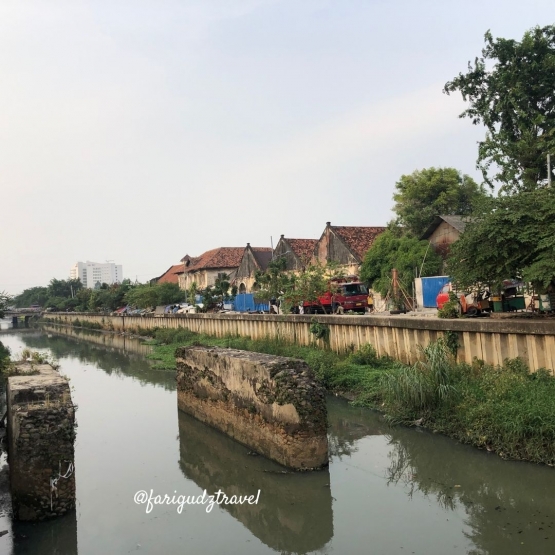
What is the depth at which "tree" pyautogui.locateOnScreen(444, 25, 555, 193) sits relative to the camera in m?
26.4

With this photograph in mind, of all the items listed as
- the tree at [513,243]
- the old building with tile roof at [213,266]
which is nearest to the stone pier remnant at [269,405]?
the tree at [513,243]

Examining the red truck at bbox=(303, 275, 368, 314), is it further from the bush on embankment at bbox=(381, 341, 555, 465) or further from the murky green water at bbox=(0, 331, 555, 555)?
the murky green water at bbox=(0, 331, 555, 555)

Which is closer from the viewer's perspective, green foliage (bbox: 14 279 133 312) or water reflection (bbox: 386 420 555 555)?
water reflection (bbox: 386 420 555 555)

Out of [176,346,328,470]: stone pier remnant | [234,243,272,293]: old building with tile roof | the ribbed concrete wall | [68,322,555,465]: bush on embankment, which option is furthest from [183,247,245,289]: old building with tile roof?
[176,346,328,470]: stone pier remnant

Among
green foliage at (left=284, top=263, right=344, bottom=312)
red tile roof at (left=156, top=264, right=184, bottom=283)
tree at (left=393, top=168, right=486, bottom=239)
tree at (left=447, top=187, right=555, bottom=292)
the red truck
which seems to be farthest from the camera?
red tile roof at (left=156, top=264, right=184, bottom=283)

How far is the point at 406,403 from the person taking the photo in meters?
12.8

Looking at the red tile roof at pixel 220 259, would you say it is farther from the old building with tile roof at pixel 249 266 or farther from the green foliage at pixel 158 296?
the old building with tile roof at pixel 249 266

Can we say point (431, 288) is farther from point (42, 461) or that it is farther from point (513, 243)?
point (42, 461)

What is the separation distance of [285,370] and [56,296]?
121 metres

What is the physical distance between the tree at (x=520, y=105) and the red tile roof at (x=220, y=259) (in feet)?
119

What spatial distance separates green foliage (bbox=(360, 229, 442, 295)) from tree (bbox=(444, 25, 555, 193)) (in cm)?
488

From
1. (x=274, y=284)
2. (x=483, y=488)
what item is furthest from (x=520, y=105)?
(x=483, y=488)

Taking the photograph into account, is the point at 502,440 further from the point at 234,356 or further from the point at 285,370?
the point at 234,356

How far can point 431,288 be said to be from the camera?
24219 mm
